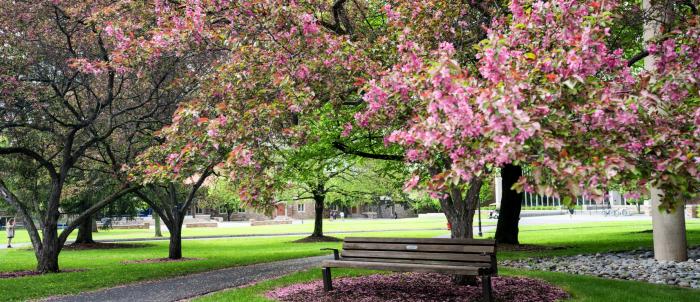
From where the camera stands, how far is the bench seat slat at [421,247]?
8.72 metres

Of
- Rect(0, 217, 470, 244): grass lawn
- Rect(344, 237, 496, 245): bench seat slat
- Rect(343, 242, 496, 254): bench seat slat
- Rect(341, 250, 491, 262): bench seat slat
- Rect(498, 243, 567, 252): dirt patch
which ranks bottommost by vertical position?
Rect(0, 217, 470, 244): grass lawn

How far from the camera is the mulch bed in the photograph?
9.09 meters

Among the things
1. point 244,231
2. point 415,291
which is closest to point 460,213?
point 415,291

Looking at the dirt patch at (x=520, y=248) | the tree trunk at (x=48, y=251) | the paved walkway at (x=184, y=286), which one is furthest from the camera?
the dirt patch at (x=520, y=248)

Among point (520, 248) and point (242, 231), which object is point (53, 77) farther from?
point (242, 231)

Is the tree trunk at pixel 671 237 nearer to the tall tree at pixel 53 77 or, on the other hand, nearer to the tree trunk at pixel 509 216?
the tree trunk at pixel 509 216

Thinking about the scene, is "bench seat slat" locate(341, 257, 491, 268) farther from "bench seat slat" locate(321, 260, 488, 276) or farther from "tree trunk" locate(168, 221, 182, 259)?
"tree trunk" locate(168, 221, 182, 259)

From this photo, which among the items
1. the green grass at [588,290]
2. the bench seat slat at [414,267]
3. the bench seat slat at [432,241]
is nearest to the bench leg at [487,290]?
the bench seat slat at [414,267]

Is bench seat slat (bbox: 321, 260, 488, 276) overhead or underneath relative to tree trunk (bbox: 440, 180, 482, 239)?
underneath

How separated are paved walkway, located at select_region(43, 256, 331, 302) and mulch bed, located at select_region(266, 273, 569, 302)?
207 centimetres

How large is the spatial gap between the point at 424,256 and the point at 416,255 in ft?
0.56

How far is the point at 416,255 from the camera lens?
372 inches

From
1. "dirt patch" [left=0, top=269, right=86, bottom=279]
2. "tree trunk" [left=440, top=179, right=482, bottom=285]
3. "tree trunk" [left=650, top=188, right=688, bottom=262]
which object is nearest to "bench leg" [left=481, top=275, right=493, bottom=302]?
"tree trunk" [left=440, top=179, right=482, bottom=285]

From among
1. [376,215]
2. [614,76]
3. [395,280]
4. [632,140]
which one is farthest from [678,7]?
[376,215]
